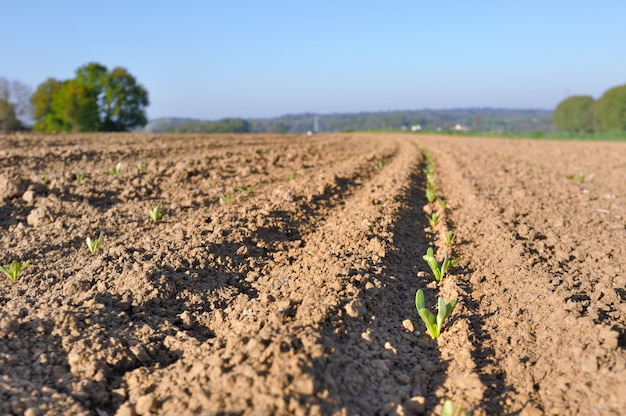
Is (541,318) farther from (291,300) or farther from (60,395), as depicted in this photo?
(60,395)

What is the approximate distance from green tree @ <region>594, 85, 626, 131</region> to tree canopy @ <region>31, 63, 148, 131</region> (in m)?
58.8

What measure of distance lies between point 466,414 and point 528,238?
11.3ft

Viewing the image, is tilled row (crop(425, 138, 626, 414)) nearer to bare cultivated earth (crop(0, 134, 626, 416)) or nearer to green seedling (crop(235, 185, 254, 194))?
bare cultivated earth (crop(0, 134, 626, 416))

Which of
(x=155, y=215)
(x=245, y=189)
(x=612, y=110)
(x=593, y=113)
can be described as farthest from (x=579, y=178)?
(x=593, y=113)

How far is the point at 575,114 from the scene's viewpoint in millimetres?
76250

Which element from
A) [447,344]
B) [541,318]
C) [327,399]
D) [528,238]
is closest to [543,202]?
[528,238]

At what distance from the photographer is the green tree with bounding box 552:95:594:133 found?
249 ft

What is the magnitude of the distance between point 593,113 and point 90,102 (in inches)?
2843

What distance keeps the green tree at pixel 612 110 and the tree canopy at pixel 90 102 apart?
58841 millimetres

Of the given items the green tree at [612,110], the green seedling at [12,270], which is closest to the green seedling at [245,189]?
the green seedling at [12,270]

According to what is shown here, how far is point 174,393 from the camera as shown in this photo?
7.58 ft

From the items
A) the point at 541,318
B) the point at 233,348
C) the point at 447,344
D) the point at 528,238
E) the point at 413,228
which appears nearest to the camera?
the point at 233,348

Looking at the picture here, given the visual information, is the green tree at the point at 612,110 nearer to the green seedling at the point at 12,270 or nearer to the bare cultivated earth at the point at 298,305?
the bare cultivated earth at the point at 298,305

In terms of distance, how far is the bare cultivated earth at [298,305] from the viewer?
7.80ft
